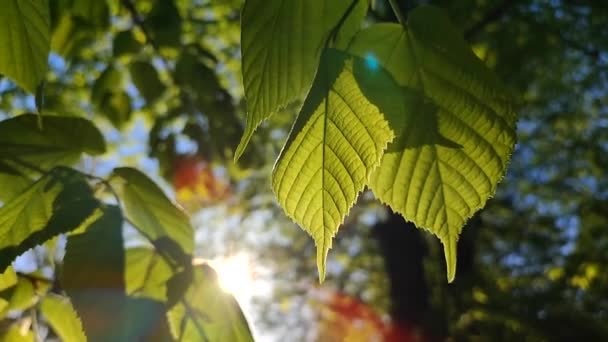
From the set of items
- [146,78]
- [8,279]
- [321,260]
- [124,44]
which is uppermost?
[321,260]

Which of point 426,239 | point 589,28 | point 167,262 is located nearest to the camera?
point 167,262

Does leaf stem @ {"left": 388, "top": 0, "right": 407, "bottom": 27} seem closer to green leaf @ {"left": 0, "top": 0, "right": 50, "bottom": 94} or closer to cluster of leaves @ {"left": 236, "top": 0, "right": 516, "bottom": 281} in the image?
cluster of leaves @ {"left": 236, "top": 0, "right": 516, "bottom": 281}

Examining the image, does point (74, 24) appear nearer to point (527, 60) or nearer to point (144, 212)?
point (144, 212)

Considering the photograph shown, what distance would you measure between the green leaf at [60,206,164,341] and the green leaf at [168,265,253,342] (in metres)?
0.02

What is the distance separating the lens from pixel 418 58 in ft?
1.63

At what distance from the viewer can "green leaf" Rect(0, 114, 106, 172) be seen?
2.33ft

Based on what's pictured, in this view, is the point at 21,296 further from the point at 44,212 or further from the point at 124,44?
the point at 124,44

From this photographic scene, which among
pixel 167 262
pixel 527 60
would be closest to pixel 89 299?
pixel 167 262

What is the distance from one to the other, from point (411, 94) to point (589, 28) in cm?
823

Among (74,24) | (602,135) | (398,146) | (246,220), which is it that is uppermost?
(398,146)

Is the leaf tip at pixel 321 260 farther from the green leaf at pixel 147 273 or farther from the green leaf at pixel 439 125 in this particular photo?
the green leaf at pixel 147 273

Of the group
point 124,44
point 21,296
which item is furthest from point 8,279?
point 124,44

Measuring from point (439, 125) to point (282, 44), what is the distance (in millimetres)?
141

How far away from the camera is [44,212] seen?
653 millimetres
